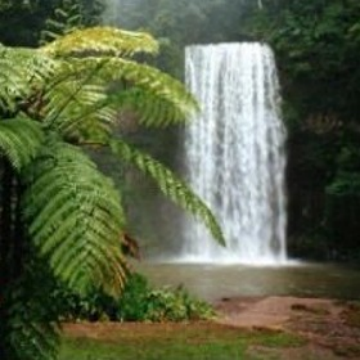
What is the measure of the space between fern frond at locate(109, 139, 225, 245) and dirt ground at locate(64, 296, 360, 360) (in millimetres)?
4857

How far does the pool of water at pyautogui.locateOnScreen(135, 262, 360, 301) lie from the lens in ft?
53.6

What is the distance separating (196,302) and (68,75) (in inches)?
325

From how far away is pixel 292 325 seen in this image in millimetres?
11680

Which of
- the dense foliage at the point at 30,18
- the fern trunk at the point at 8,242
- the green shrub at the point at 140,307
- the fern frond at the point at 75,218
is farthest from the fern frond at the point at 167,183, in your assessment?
the dense foliage at the point at 30,18

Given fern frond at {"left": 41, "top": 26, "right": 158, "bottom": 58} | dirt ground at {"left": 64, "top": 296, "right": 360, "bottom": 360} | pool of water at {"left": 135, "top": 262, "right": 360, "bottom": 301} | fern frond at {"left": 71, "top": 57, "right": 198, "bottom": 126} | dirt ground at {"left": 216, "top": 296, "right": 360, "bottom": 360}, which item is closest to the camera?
fern frond at {"left": 71, "top": 57, "right": 198, "bottom": 126}

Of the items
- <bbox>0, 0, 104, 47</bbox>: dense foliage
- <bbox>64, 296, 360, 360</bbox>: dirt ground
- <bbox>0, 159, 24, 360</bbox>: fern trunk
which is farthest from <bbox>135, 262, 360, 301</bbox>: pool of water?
<bbox>0, 159, 24, 360</bbox>: fern trunk

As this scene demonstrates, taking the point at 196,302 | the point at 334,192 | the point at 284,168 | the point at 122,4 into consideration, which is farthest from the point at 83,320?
the point at 122,4

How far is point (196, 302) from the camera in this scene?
1244cm

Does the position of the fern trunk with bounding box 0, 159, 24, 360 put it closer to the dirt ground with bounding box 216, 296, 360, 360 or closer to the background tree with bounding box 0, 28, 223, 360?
the background tree with bounding box 0, 28, 223, 360

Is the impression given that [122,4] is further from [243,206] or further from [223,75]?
[243,206]

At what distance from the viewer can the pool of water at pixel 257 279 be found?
16.3 metres

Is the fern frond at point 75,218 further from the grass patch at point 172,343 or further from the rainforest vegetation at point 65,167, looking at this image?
the grass patch at point 172,343

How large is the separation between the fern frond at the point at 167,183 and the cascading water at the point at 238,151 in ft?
68.1

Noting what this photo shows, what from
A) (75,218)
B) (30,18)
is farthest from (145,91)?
(30,18)
